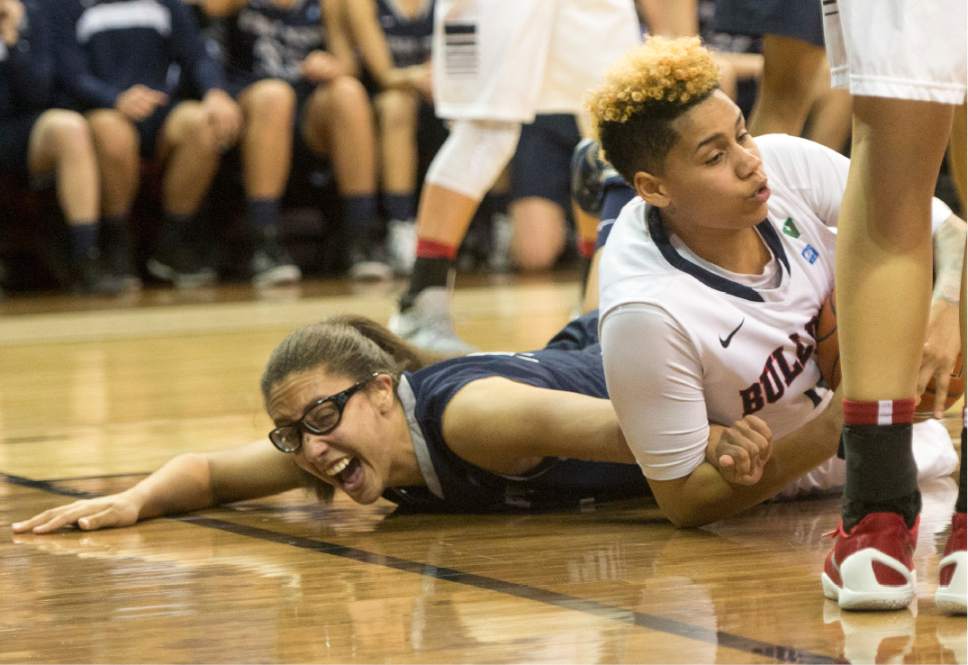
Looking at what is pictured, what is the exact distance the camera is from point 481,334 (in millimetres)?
4680

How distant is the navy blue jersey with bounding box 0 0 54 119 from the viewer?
6.32m

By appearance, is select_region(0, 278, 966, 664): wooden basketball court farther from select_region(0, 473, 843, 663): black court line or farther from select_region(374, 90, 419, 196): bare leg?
select_region(374, 90, 419, 196): bare leg

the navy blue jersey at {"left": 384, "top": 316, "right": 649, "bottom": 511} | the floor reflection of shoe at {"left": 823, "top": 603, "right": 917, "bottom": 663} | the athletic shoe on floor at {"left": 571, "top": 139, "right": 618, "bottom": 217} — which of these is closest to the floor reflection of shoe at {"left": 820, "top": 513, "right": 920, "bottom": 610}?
the floor reflection of shoe at {"left": 823, "top": 603, "right": 917, "bottom": 663}

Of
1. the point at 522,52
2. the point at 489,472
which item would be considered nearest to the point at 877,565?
the point at 489,472

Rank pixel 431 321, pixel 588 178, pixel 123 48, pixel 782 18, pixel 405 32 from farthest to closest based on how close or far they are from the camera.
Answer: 1. pixel 405 32
2. pixel 123 48
3. pixel 431 321
4. pixel 588 178
5. pixel 782 18

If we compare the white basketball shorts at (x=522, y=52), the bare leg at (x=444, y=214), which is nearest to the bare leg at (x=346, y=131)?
the white basketball shorts at (x=522, y=52)

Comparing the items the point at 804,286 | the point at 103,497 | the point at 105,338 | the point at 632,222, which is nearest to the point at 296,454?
the point at 103,497

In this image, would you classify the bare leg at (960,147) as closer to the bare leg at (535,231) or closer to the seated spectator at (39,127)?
the seated spectator at (39,127)

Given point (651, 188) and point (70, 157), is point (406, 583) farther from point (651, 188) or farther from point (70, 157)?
point (70, 157)

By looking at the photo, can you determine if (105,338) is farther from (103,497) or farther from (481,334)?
(103,497)

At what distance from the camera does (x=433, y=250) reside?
157 inches

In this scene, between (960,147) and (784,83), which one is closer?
(960,147)

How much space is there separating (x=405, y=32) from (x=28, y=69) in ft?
5.36

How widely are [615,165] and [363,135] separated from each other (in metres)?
4.74
